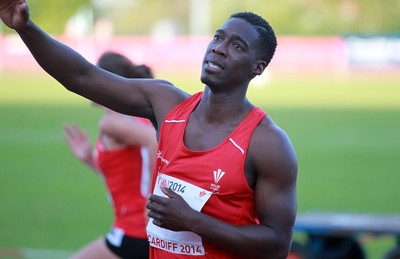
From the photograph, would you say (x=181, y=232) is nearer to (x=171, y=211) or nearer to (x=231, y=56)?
(x=171, y=211)

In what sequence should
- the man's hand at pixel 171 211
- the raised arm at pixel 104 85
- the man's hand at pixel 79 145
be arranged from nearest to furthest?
the man's hand at pixel 171 211 → the raised arm at pixel 104 85 → the man's hand at pixel 79 145

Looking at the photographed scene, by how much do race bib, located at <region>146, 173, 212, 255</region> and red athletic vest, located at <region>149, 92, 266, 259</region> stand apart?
19mm

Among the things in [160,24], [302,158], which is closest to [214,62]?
[302,158]

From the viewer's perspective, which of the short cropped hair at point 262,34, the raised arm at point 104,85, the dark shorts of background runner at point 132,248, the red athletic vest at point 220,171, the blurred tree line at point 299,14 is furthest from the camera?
the blurred tree line at point 299,14

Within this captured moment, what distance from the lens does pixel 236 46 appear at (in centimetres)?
351

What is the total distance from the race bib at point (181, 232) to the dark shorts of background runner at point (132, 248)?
166 centimetres

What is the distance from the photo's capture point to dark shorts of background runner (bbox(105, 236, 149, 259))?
17.3ft

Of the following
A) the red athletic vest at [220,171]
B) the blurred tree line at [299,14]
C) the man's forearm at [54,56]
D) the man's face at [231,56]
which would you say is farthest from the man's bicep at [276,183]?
the blurred tree line at [299,14]

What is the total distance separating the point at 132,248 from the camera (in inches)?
208

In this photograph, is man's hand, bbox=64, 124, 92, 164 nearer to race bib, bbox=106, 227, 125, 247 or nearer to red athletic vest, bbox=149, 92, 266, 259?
race bib, bbox=106, 227, 125, 247

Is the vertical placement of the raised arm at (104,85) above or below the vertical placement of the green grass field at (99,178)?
above

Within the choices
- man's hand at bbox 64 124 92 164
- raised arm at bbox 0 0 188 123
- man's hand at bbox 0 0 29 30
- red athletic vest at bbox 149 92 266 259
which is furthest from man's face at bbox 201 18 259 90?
man's hand at bbox 64 124 92 164

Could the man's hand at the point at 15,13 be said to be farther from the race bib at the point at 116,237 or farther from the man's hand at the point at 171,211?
the race bib at the point at 116,237

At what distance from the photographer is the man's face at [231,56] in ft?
11.4
